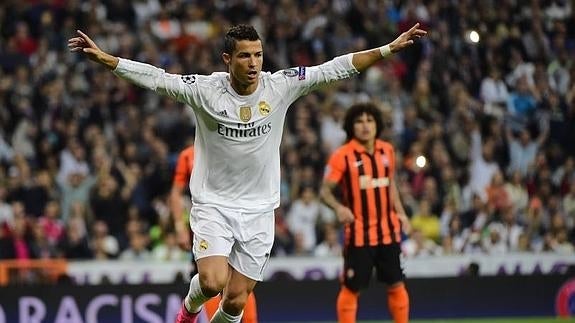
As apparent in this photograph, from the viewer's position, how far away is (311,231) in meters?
15.8

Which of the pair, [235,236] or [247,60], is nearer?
[247,60]

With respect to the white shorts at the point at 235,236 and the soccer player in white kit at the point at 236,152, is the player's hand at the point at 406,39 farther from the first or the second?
the white shorts at the point at 235,236

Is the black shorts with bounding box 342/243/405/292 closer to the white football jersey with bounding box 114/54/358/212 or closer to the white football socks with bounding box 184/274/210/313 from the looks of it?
the white football jersey with bounding box 114/54/358/212

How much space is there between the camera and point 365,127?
10.8 m

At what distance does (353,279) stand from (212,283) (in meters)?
2.60

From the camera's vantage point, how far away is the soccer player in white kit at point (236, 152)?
8469 mm

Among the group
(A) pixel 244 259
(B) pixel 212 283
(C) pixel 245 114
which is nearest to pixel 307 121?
(A) pixel 244 259

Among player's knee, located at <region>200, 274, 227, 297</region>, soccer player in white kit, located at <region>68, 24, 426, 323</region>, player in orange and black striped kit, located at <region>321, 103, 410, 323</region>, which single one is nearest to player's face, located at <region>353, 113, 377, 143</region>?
player in orange and black striped kit, located at <region>321, 103, 410, 323</region>

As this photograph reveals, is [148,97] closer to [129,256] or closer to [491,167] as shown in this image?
[129,256]

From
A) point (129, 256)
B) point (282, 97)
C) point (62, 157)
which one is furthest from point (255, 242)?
point (62, 157)

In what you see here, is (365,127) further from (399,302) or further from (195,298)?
(195,298)

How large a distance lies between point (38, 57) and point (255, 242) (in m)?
9.13

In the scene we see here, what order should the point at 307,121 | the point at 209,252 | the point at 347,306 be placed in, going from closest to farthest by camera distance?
the point at 209,252
the point at 347,306
the point at 307,121

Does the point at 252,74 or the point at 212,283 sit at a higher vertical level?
the point at 252,74
